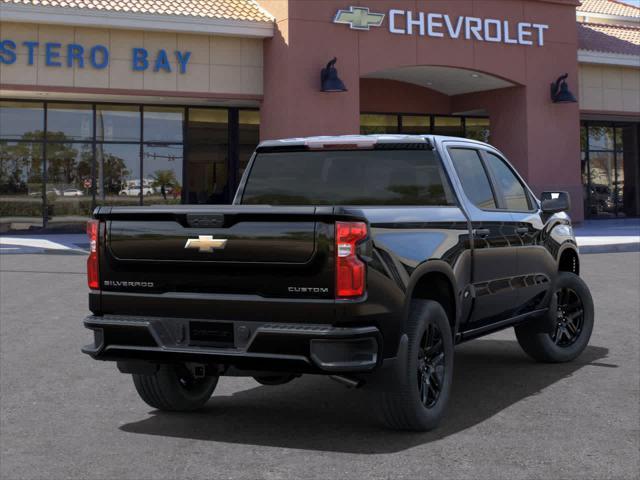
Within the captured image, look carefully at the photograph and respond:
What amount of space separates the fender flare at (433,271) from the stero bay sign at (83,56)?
21037 millimetres

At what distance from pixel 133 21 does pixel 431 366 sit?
21271 millimetres

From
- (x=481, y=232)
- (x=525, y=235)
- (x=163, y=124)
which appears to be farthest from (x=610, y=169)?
(x=481, y=232)

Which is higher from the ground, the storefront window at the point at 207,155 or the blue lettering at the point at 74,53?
the blue lettering at the point at 74,53

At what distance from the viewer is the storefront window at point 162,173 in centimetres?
2886

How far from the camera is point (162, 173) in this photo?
29.1 meters

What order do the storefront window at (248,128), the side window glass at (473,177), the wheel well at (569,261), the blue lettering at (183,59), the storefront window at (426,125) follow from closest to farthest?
the side window glass at (473,177)
the wheel well at (569,261)
the blue lettering at (183,59)
the storefront window at (248,128)
the storefront window at (426,125)

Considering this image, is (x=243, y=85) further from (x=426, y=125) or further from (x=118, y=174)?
(x=426, y=125)

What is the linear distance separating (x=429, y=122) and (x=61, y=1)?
539 inches

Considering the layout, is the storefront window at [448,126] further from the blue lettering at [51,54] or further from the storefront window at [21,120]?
the blue lettering at [51,54]

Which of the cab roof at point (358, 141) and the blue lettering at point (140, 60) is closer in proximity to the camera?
the cab roof at point (358, 141)

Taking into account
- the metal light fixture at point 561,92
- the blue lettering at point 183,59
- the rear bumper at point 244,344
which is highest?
the blue lettering at point 183,59

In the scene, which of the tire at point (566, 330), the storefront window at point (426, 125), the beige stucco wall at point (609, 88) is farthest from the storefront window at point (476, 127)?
the tire at point (566, 330)

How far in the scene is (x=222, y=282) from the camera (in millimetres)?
5449

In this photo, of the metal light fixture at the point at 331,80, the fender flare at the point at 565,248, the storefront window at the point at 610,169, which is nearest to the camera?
the fender flare at the point at 565,248
